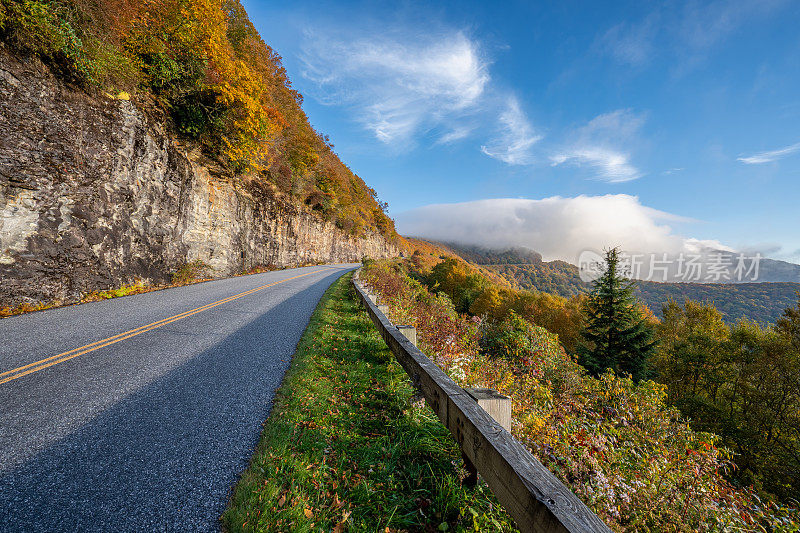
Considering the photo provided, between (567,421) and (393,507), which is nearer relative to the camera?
(393,507)

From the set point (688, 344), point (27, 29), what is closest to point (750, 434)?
point (688, 344)

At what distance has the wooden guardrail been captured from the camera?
1279mm

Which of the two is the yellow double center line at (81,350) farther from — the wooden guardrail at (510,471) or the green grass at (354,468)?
the wooden guardrail at (510,471)

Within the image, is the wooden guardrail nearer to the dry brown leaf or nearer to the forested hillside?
the dry brown leaf

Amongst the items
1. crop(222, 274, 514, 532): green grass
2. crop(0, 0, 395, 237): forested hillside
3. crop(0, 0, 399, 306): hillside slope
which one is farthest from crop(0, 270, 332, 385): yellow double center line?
crop(0, 0, 395, 237): forested hillside

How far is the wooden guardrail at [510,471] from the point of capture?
128 cm

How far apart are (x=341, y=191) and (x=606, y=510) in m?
35.4

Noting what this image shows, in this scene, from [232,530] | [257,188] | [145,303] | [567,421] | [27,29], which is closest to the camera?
[232,530]

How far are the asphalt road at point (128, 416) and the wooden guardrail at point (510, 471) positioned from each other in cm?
176

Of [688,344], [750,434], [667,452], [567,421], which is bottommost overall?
[750,434]

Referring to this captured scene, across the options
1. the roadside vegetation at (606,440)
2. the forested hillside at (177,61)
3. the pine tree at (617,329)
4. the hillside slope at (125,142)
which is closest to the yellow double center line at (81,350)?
the hillside slope at (125,142)

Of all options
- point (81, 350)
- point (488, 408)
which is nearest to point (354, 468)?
point (488, 408)

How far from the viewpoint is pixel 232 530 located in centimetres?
180

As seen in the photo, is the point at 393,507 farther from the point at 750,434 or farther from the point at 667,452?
the point at 750,434
